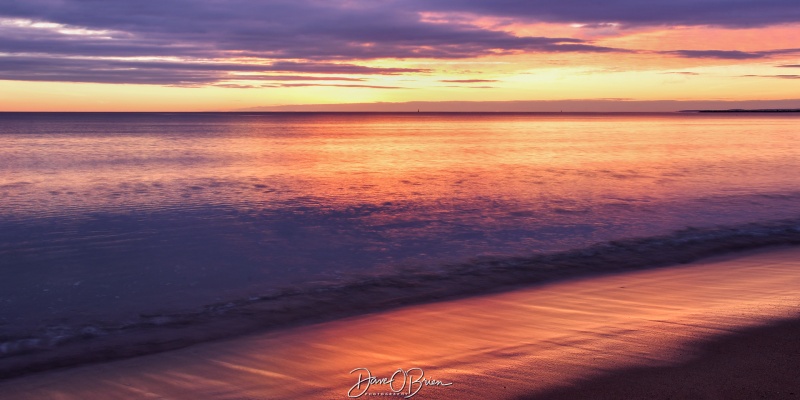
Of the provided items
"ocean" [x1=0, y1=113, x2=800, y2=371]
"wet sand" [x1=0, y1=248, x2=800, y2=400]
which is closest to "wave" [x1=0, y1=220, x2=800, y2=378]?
"ocean" [x1=0, y1=113, x2=800, y2=371]

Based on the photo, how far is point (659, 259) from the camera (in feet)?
34.6

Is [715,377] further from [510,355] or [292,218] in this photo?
[292,218]

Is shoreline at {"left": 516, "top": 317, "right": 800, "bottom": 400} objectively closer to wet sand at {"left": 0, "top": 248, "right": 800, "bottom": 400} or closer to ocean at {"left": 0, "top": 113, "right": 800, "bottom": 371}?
wet sand at {"left": 0, "top": 248, "right": 800, "bottom": 400}

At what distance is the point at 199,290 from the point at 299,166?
20.9m

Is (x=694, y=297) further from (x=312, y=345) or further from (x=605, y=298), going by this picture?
(x=312, y=345)

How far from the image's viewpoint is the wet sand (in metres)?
4.89

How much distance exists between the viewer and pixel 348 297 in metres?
8.42

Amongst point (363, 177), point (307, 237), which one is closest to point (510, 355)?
point (307, 237)

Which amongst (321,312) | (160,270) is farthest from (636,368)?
(160,270)

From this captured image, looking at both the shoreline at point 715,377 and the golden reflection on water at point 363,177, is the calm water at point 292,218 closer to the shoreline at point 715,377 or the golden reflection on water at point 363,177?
the golden reflection on water at point 363,177

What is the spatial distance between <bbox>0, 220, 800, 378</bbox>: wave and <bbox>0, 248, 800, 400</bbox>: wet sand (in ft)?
1.40

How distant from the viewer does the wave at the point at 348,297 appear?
254 inches

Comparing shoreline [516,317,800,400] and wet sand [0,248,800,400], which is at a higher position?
shoreline [516,317,800,400]

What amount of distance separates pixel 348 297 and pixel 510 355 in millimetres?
3270
